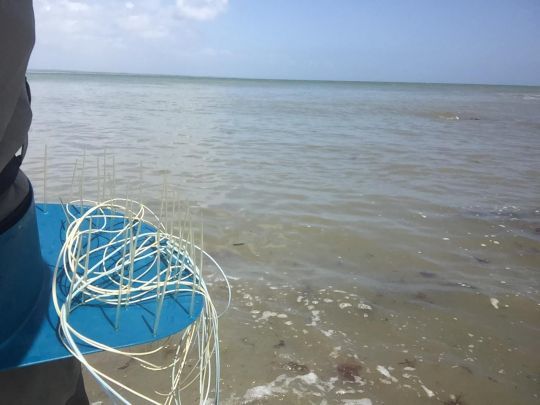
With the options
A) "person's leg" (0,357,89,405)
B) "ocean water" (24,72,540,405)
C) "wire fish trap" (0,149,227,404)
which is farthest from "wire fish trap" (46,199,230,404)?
"ocean water" (24,72,540,405)

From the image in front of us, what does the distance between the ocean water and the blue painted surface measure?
1165 mm

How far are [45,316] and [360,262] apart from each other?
297cm

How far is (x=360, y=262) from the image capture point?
3.86m

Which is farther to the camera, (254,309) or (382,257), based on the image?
(382,257)

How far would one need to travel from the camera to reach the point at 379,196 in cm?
570

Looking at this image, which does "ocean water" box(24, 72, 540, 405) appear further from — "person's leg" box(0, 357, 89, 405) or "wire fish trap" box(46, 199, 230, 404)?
"wire fish trap" box(46, 199, 230, 404)

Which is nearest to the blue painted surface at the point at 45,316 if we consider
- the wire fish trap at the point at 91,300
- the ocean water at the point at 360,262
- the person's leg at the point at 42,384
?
the wire fish trap at the point at 91,300

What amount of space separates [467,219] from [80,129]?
888 centimetres

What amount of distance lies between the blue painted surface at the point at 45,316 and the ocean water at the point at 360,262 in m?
1.16

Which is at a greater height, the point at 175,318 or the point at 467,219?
the point at 175,318

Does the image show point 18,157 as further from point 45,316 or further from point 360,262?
point 360,262

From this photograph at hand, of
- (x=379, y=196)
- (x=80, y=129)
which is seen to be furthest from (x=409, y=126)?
(x=80, y=129)

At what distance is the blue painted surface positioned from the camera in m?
1.16

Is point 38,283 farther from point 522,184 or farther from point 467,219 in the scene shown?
point 522,184
